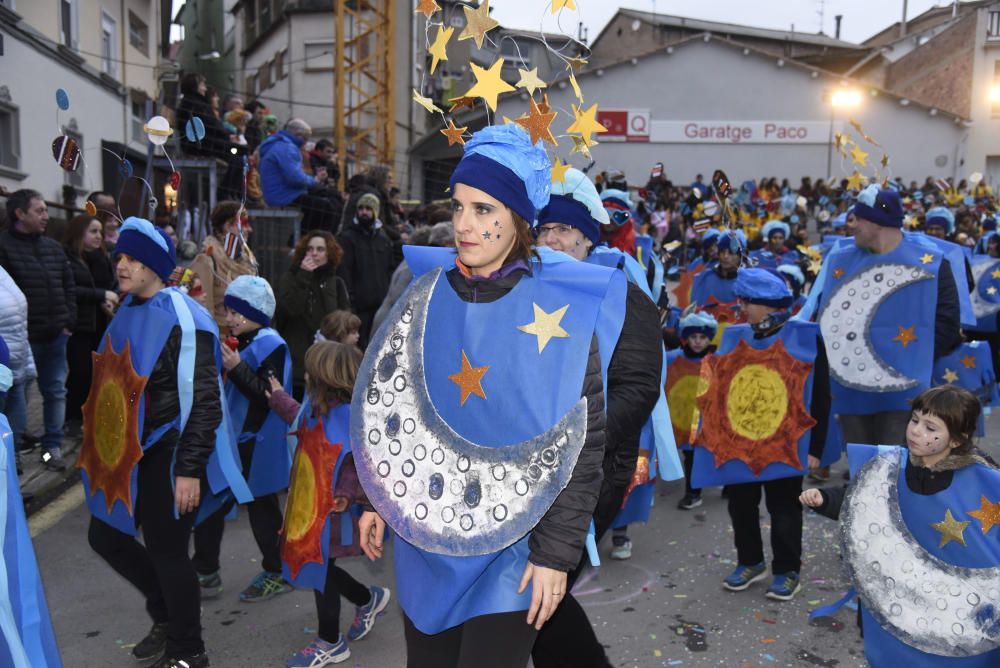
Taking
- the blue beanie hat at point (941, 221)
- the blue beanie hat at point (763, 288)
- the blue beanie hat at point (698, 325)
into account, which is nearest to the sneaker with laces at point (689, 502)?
the blue beanie hat at point (698, 325)

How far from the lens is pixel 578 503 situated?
2.38m

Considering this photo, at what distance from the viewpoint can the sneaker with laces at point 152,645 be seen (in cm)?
408

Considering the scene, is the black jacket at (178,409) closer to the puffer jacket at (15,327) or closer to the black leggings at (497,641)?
the black leggings at (497,641)

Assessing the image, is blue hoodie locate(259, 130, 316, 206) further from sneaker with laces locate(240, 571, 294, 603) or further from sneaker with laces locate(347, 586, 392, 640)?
sneaker with laces locate(347, 586, 392, 640)

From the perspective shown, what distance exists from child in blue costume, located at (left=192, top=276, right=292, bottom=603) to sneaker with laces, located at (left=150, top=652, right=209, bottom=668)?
35.5 inches

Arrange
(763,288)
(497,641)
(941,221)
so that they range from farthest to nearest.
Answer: (941,221) < (763,288) < (497,641)

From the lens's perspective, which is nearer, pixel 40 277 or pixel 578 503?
pixel 578 503

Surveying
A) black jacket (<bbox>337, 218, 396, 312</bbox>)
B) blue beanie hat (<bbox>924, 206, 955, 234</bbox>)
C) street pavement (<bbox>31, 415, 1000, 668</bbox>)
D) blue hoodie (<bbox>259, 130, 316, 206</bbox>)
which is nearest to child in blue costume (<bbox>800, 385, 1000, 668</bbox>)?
street pavement (<bbox>31, 415, 1000, 668</bbox>)

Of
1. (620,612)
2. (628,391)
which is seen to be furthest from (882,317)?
(628,391)

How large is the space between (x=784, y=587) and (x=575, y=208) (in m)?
2.47

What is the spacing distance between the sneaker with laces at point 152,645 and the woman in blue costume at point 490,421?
1.98 metres

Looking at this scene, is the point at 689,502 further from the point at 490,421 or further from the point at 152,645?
the point at 490,421

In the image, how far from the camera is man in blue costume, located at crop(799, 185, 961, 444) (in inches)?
212

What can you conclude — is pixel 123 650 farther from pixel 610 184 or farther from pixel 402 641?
pixel 610 184
